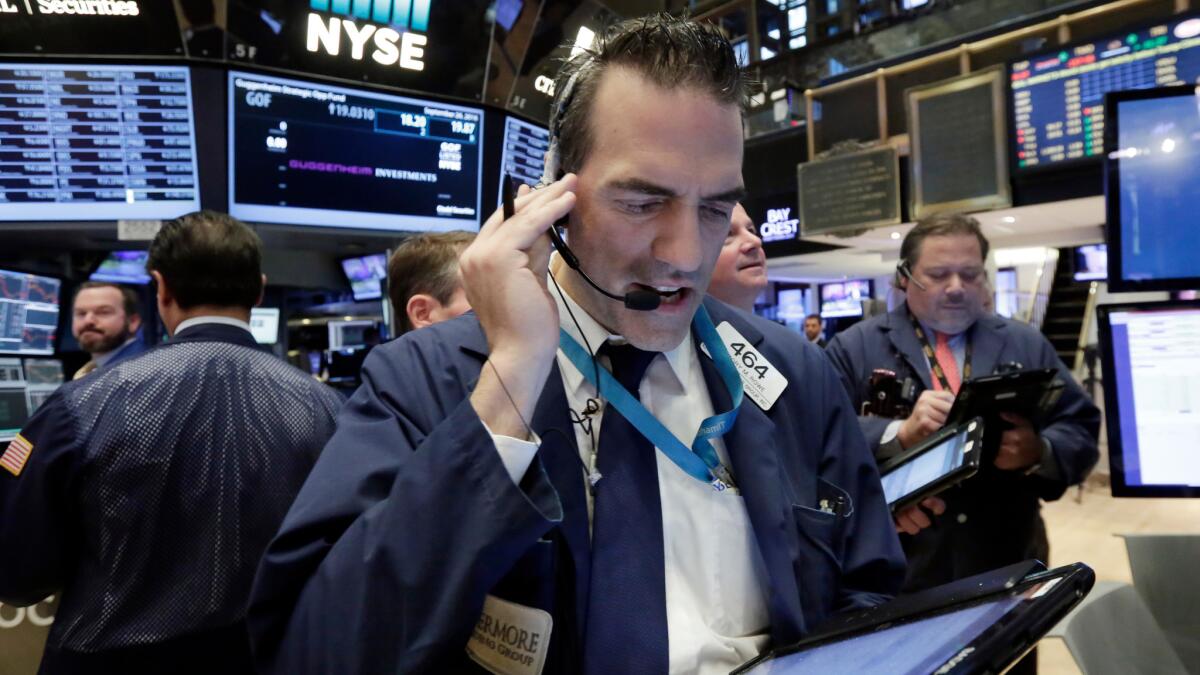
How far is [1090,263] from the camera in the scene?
38.6 feet

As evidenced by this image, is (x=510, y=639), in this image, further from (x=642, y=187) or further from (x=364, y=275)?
(x=364, y=275)

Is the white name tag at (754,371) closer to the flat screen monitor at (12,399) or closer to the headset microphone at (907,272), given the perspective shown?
the headset microphone at (907,272)

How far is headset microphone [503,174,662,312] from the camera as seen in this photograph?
35.7 inches

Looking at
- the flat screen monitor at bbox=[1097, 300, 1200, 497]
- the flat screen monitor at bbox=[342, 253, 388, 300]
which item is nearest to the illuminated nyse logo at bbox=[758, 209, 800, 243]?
the flat screen monitor at bbox=[342, 253, 388, 300]

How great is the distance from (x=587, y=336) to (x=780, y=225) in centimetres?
1034

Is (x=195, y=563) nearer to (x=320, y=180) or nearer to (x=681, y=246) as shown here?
(x=320, y=180)

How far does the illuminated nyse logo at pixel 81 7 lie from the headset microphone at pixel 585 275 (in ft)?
6.22

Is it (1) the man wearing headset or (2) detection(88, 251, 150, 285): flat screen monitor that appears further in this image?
(2) detection(88, 251, 150, 285): flat screen monitor

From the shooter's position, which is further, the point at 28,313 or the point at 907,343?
the point at 28,313

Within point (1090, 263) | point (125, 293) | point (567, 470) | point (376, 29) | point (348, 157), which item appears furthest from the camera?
point (1090, 263)

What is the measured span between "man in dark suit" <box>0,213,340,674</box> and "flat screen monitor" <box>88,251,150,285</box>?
168cm

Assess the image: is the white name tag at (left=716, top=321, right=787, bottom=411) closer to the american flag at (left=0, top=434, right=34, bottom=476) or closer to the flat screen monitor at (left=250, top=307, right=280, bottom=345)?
the american flag at (left=0, top=434, right=34, bottom=476)

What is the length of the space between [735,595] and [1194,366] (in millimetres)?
1043

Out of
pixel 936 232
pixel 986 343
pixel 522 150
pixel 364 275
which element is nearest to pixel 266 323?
pixel 364 275
